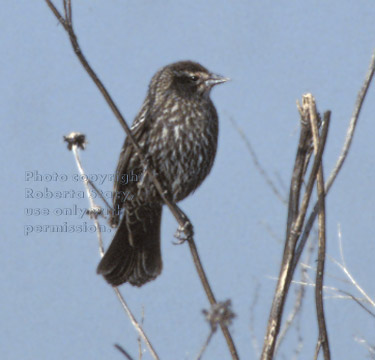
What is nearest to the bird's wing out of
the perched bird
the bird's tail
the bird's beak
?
the perched bird

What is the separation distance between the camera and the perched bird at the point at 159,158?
128 inches

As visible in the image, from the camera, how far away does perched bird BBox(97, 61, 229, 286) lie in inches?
128

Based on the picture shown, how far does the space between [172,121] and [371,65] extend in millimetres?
1625

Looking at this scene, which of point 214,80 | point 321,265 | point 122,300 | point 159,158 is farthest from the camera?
point 214,80

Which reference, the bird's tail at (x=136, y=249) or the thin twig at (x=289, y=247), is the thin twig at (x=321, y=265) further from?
the bird's tail at (x=136, y=249)

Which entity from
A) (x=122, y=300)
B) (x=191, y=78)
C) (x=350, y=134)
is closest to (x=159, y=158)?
(x=191, y=78)

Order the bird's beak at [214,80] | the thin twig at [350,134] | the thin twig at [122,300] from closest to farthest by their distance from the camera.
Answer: the thin twig at [350,134], the thin twig at [122,300], the bird's beak at [214,80]

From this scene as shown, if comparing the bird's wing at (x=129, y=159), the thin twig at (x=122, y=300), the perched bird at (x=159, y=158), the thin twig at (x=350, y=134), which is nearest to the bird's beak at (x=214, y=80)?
the perched bird at (x=159, y=158)

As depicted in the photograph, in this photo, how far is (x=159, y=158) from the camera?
3236 mm

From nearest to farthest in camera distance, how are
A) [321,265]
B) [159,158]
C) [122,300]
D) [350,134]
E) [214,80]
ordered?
[321,265] → [350,134] → [122,300] → [159,158] → [214,80]

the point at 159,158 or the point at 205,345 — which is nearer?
the point at 205,345

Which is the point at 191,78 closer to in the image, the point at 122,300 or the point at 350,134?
the point at 122,300

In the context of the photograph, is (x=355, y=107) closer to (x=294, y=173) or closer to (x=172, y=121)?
(x=294, y=173)

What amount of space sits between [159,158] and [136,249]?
0.53 m
